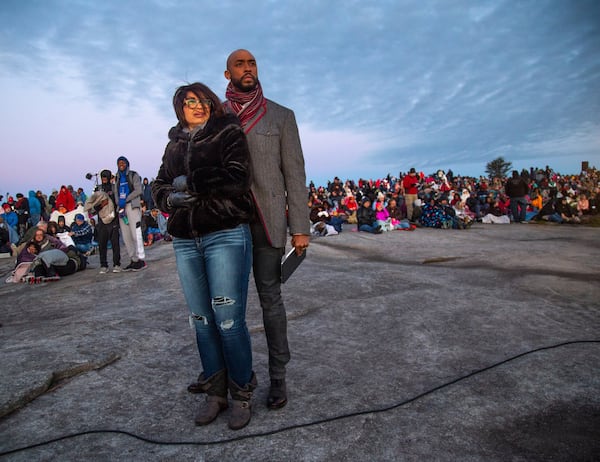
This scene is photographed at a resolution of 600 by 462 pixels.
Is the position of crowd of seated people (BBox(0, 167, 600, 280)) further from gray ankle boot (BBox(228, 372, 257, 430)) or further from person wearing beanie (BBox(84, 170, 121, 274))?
gray ankle boot (BBox(228, 372, 257, 430))

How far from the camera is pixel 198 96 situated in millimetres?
2395

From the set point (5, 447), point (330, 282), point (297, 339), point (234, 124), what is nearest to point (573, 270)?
point (330, 282)

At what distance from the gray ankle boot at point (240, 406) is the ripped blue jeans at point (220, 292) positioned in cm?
3

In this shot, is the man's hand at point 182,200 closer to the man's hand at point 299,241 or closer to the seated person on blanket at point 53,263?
the man's hand at point 299,241

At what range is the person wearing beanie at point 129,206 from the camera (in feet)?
25.5

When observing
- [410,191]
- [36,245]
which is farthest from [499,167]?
[36,245]

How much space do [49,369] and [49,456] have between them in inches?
42.4

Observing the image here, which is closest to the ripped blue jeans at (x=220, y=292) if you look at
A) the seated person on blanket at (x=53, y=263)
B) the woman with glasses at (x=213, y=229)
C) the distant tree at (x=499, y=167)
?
the woman with glasses at (x=213, y=229)

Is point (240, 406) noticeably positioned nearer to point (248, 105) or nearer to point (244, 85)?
point (248, 105)

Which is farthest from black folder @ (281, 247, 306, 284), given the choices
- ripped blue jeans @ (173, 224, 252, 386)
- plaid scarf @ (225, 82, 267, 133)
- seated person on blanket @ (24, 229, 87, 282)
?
seated person on blanket @ (24, 229, 87, 282)

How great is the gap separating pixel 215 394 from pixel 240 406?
0.67 feet

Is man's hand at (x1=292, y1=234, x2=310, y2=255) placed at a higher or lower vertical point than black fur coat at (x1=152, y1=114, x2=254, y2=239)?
lower

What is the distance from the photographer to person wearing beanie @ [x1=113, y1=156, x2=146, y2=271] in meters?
7.76

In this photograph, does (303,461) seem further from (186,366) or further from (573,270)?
(573,270)
